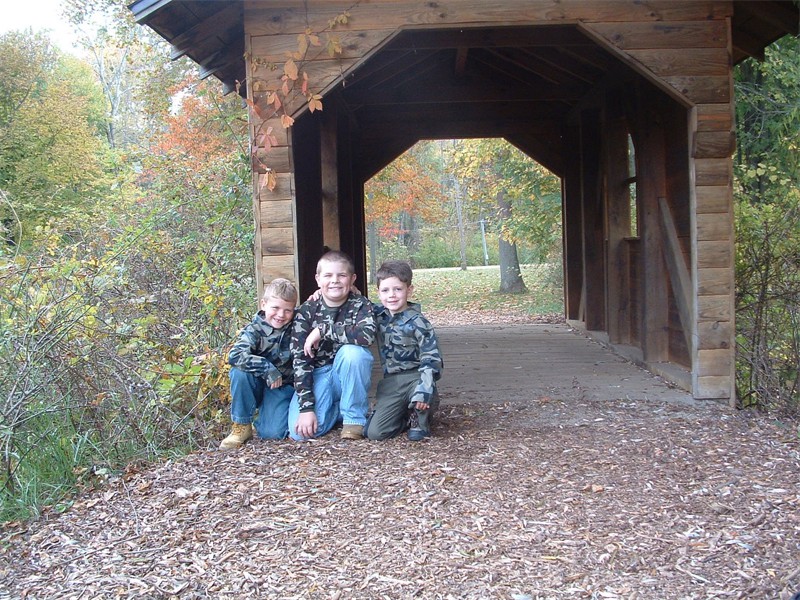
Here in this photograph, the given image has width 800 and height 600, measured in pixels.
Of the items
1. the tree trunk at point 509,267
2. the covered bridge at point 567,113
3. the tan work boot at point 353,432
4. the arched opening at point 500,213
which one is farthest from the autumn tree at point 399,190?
the tan work boot at point 353,432

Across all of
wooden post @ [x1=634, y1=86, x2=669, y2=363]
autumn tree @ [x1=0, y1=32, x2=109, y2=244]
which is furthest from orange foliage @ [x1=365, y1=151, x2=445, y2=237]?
wooden post @ [x1=634, y1=86, x2=669, y2=363]

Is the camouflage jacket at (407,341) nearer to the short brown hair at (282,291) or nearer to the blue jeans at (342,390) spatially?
the blue jeans at (342,390)

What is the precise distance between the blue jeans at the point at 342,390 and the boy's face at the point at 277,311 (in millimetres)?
392

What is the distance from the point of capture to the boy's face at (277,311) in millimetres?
4973

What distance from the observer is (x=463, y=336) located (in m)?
10.4

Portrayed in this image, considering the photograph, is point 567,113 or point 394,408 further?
point 567,113

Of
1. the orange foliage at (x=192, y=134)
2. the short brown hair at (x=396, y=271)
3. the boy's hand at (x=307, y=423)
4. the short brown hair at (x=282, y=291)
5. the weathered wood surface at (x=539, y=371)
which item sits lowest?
the weathered wood surface at (x=539, y=371)

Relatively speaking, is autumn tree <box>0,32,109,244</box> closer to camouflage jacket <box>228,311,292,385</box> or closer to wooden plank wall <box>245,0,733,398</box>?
wooden plank wall <box>245,0,733,398</box>

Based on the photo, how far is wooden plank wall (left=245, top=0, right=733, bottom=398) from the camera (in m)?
5.34

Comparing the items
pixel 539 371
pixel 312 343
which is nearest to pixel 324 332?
pixel 312 343

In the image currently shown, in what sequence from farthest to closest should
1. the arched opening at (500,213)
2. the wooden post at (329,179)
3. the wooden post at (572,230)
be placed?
the arched opening at (500,213), the wooden post at (572,230), the wooden post at (329,179)

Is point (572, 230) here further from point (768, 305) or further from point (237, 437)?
point (237, 437)

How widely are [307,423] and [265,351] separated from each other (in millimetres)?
540

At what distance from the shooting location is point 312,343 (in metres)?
4.84
